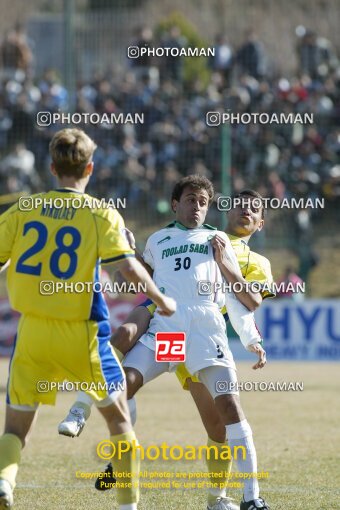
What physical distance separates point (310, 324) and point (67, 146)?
45.2ft

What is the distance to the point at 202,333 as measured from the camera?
6410 millimetres

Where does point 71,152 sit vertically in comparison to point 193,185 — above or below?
below

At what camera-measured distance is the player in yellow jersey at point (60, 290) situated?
5191 millimetres

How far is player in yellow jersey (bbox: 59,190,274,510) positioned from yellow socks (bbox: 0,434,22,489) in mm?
1118

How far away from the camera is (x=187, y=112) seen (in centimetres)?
2175

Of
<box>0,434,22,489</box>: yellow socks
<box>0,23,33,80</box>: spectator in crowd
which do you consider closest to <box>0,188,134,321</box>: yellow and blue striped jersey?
<box>0,434,22,489</box>: yellow socks

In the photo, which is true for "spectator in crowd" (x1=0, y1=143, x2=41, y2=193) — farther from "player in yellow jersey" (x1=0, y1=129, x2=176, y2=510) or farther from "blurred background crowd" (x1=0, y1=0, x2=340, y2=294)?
"player in yellow jersey" (x1=0, y1=129, x2=176, y2=510)

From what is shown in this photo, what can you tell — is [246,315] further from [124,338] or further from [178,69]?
[178,69]

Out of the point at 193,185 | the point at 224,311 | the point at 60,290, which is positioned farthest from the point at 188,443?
the point at 60,290

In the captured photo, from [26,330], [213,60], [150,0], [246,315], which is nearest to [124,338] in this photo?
[246,315]

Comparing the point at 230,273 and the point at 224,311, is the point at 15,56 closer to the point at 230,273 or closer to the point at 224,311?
the point at 224,311

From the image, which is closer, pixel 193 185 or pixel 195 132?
pixel 193 185

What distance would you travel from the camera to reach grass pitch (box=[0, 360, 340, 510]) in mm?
6797

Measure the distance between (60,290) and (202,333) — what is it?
1.48 metres
